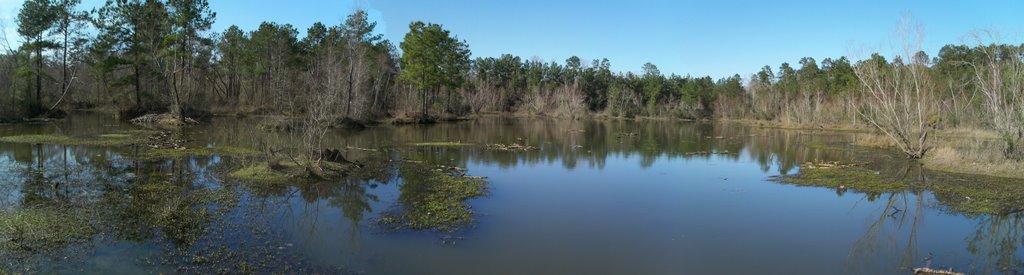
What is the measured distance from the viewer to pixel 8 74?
35.5 m

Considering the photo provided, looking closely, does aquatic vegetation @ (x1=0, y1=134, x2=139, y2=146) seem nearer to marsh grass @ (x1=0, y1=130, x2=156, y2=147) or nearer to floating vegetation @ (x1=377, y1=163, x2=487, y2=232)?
marsh grass @ (x1=0, y1=130, x2=156, y2=147)

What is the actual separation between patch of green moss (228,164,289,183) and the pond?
0.31 metres

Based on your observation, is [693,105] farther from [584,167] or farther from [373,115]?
[584,167]

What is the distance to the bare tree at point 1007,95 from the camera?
18484mm

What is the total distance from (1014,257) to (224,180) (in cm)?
1535

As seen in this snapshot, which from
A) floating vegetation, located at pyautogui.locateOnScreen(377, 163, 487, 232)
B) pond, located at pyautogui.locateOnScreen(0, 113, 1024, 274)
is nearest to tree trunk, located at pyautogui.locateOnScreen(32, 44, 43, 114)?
pond, located at pyautogui.locateOnScreen(0, 113, 1024, 274)

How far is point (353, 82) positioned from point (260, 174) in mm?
27350

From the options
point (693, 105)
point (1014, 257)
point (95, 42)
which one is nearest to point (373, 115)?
point (95, 42)

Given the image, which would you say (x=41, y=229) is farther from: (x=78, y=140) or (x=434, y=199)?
(x=78, y=140)

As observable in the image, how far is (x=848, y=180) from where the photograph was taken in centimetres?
1639

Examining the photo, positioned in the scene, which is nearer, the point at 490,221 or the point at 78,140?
the point at 490,221

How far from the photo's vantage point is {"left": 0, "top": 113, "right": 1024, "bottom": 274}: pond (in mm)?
7633

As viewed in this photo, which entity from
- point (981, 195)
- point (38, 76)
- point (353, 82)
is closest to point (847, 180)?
point (981, 195)

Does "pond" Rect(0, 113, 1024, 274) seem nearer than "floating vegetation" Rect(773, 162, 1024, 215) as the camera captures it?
Yes
